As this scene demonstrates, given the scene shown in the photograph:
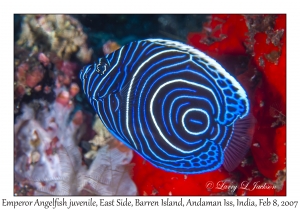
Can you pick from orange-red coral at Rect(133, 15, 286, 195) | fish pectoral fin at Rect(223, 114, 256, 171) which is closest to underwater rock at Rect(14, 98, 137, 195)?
orange-red coral at Rect(133, 15, 286, 195)

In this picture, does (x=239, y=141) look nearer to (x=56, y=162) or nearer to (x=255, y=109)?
(x=255, y=109)

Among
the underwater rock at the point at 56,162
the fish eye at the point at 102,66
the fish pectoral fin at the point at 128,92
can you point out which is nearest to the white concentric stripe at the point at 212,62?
the fish pectoral fin at the point at 128,92

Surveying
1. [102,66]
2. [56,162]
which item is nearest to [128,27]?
[56,162]

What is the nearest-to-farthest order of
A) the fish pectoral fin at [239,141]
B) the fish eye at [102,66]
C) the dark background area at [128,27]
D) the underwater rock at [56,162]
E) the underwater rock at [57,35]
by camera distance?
the fish pectoral fin at [239,141]
the fish eye at [102,66]
the underwater rock at [56,162]
the underwater rock at [57,35]
the dark background area at [128,27]

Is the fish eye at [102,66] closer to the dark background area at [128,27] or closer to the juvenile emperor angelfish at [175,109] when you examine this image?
the juvenile emperor angelfish at [175,109]

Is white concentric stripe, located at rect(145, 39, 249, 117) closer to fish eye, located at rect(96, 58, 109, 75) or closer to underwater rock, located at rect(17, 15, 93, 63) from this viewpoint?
fish eye, located at rect(96, 58, 109, 75)
